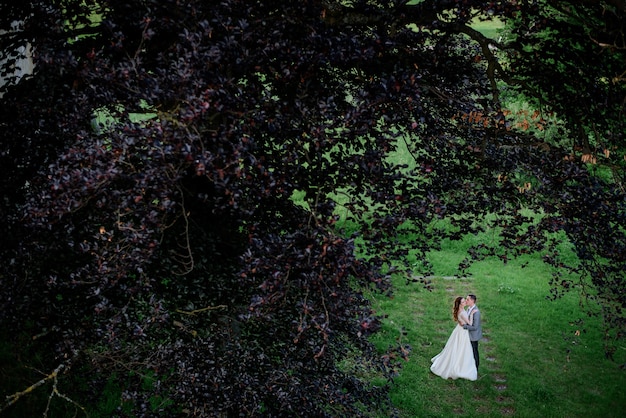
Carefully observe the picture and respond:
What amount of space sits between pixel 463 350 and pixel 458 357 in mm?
175

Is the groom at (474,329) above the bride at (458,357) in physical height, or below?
above

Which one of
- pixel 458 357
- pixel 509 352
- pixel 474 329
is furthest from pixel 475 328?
pixel 509 352

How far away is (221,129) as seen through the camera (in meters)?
4.40

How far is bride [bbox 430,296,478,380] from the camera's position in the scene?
34.9ft

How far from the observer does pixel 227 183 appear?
4293 mm

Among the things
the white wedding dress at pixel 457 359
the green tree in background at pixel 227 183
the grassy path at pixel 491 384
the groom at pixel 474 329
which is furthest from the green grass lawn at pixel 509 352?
the green tree in background at pixel 227 183

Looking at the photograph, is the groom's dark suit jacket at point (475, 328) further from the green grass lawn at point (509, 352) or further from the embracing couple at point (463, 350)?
the green grass lawn at point (509, 352)

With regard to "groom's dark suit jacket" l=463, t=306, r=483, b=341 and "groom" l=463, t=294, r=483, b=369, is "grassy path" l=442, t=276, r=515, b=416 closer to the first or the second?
"groom" l=463, t=294, r=483, b=369

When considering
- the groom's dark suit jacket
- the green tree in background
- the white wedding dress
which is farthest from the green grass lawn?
the green tree in background

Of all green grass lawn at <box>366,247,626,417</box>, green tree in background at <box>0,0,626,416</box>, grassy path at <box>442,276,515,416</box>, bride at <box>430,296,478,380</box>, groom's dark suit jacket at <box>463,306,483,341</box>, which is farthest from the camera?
groom's dark suit jacket at <box>463,306,483,341</box>

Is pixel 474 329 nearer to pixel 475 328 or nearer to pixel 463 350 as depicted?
pixel 475 328

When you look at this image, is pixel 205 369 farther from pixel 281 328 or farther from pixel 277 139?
pixel 277 139

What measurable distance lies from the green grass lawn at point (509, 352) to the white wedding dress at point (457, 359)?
0.57 ft

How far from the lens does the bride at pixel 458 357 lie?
419 inches
